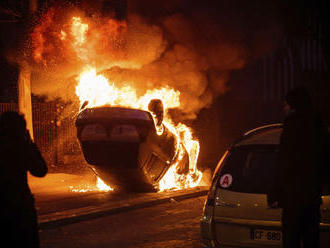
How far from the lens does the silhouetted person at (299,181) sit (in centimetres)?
492

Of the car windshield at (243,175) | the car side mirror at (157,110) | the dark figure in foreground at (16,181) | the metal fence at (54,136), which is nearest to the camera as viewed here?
the dark figure in foreground at (16,181)

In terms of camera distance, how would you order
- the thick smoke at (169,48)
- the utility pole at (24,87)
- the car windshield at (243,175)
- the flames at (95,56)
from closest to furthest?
the car windshield at (243,175) → the flames at (95,56) → the utility pole at (24,87) → the thick smoke at (169,48)

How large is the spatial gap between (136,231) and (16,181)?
416 cm

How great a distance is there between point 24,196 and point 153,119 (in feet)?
21.8

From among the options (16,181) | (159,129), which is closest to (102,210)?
(159,129)

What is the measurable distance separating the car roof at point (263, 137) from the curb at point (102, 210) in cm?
428

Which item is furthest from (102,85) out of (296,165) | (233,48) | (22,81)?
(296,165)

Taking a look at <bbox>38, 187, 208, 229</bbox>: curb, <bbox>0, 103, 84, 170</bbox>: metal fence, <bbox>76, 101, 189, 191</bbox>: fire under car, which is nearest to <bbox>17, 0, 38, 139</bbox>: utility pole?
<bbox>0, 103, 84, 170</bbox>: metal fence

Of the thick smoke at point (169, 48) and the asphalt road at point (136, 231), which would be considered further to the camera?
the thick smoke at point (169, 48)

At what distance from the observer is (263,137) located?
242 inches

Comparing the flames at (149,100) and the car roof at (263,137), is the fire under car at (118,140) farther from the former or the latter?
the car roof at (263,137)

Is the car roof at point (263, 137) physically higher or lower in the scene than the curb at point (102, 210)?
higher

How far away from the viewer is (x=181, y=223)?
934 centimetres

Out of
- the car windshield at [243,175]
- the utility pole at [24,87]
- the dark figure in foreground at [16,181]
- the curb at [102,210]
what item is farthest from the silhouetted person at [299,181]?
the utility pole at [24,87]
